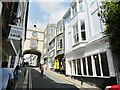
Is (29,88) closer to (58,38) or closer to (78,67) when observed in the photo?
(78,67)

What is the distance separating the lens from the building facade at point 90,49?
11.0 meters

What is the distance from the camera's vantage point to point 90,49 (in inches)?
523

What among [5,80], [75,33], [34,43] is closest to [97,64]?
[75,33]

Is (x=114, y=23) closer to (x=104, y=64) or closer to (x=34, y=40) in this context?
(x=104, y=64)

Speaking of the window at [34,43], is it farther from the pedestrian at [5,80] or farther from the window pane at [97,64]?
the pedestrian at [5,80]

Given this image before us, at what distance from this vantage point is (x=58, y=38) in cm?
2727

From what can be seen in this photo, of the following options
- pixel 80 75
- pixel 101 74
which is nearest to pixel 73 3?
pixel 80 75

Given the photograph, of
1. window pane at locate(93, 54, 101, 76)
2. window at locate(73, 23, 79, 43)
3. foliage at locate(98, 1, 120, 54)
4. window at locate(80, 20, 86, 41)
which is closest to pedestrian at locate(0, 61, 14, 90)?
foliage at locate(98, 1, 120, 54)

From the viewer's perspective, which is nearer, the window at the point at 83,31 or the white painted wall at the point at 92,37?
the white painted wall at the point at 92,37

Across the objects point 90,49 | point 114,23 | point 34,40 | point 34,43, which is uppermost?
point 34,40

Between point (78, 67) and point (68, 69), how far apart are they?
9.46 ft

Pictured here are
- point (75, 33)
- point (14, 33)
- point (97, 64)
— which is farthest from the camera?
point (75, 33)

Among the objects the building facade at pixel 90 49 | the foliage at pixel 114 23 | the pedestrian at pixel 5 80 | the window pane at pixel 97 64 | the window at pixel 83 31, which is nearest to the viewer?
the pedestrian at pixel 5 80

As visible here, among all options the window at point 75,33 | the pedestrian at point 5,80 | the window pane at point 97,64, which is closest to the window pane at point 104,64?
the window pane at point 97,64
